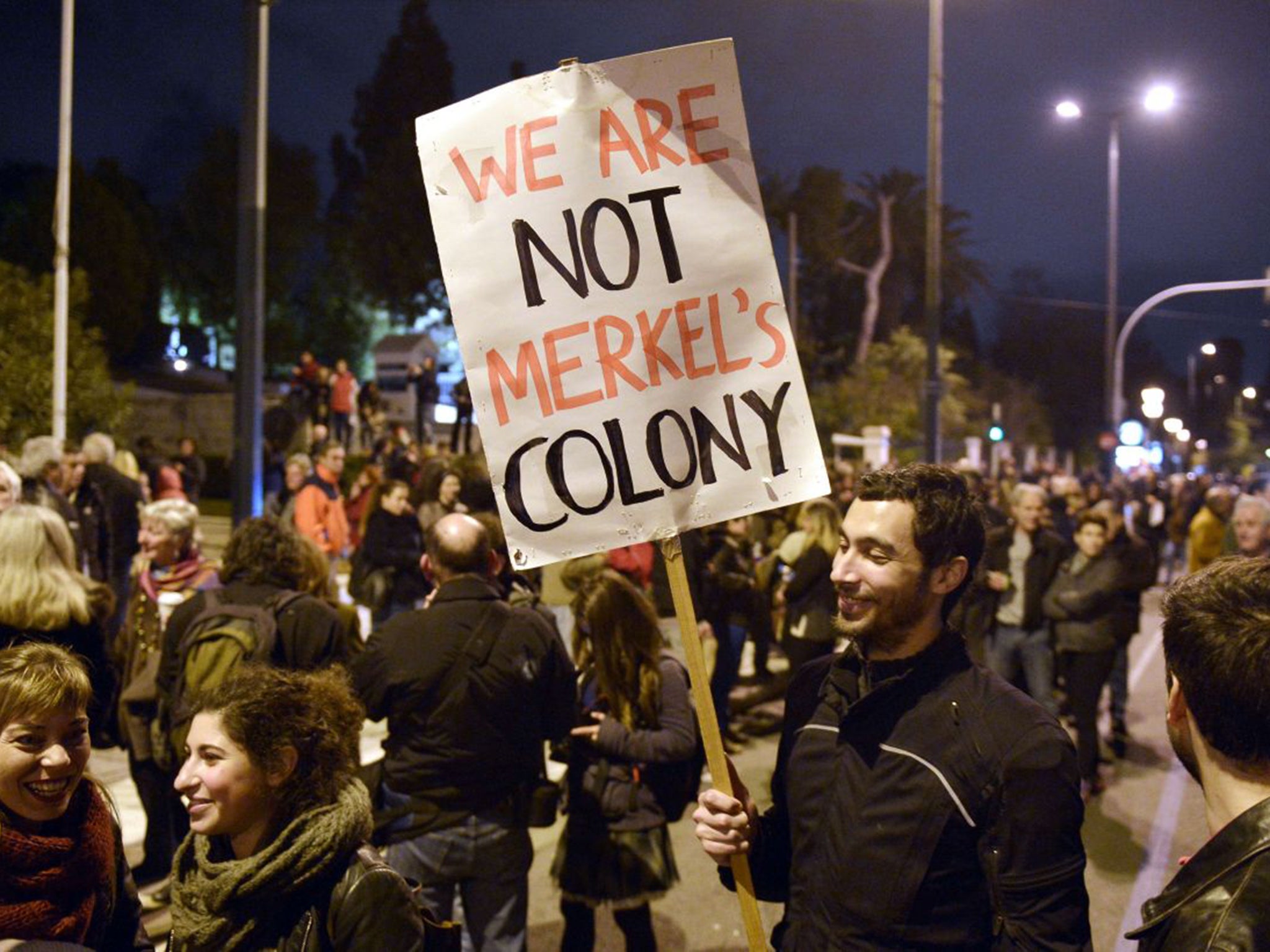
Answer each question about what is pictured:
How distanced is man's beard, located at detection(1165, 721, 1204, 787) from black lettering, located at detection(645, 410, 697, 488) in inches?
44.0

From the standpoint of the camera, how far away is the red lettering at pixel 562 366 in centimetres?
271

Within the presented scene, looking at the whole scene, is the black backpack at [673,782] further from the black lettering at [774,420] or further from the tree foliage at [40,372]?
the tree foliage at [40,372]

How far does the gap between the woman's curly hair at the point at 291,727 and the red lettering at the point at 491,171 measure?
3.99 ft

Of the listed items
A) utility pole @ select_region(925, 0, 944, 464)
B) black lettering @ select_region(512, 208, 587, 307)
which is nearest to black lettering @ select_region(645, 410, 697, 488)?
black lettering @ select_region(512, 208, 587, 307)

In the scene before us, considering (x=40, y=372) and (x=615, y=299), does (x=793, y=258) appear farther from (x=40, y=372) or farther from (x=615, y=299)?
(x=615, y=299)

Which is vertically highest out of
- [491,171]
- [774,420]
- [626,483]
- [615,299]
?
[491,171]

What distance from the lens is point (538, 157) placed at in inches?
107

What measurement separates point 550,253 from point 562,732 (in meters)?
2.17

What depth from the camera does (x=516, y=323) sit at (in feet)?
9.04

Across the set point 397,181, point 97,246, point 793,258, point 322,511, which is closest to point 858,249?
point 793,258

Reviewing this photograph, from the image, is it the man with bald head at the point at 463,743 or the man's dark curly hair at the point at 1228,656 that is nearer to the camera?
the man's dark curly hair at the point at 1228,656

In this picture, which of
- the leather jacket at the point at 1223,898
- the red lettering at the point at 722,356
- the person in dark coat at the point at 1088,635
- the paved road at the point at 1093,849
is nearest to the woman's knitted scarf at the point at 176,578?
the paved road at the point at 1093,849

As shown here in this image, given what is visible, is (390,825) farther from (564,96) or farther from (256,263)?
(256,263)

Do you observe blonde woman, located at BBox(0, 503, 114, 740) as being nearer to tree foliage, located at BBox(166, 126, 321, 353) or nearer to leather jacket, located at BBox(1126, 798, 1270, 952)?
leather jacket, located at BBox(1126, 798, 1270, 952)
